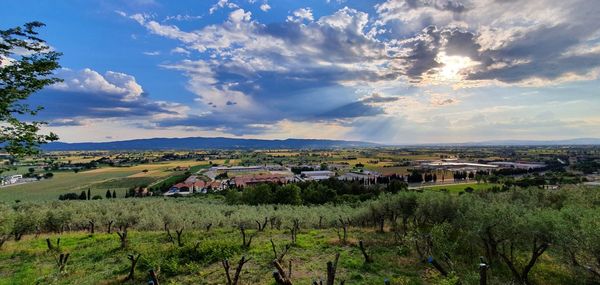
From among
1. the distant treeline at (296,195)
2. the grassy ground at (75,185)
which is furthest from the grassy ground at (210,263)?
the grassy ground at (75,185)

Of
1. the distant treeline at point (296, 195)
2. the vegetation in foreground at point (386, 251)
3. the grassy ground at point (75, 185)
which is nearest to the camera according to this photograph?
the vegetation in foreground at point (386, 251)

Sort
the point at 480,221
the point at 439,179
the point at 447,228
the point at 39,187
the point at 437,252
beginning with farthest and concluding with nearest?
the point at 439,179, the point at 39,187, the point at 447,228, the point at 437,252, the point at 480,221

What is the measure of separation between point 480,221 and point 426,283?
6386 millimetres

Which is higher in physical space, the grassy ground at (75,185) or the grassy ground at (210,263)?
the grassy ground at (210,263)

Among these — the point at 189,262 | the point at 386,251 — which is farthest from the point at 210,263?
the point at 386,251

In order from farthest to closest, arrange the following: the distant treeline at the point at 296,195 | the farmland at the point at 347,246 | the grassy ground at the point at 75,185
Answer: the grassy ground at the point at 75,185
the distant treeline at the point at 296,195
the farmland at the point at 347,246

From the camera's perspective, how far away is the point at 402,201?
3675 cm

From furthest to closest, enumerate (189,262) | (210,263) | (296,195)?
(296,195), (210,263), (189,262)

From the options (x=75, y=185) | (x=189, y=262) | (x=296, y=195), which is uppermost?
(x=189, y=262)

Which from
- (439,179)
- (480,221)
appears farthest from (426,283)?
(439,179)

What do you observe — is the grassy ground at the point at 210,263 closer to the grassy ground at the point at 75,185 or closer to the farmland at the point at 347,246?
the farmland at the point at 347,246

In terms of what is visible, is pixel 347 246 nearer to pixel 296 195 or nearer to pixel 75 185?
pixel 296 195

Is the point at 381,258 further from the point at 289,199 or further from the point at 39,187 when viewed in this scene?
the point at 39,187

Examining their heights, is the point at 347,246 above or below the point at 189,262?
below
